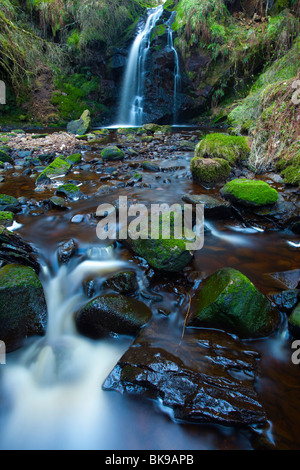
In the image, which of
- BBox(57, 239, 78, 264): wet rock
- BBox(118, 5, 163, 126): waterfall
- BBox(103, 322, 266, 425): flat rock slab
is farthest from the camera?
BBox(118, 5, 163, 126): waterfall

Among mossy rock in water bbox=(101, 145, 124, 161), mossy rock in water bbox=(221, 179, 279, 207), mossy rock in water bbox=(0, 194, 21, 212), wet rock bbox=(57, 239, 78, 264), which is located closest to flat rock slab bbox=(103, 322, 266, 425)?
wet rock bbox=(57, 239, 78, 264)

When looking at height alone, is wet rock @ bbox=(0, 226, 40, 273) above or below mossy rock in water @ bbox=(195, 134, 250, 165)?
below

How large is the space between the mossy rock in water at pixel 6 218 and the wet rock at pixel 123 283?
2175mm

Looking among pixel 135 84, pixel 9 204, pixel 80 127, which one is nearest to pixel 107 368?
pixel 9 204

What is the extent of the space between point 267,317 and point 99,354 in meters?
1.50

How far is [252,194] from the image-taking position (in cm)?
378

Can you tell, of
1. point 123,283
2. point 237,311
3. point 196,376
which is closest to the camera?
point 196,376

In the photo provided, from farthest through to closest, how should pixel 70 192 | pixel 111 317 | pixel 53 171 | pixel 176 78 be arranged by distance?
1. pixel 176 78
2. pixel 53 171
3. pixel 70 192
4. pixel 111 317

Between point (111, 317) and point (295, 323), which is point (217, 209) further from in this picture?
point (111, 317)

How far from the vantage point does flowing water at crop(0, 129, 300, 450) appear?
5.28 feet

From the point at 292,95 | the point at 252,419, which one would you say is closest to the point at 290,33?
the point at 292,95

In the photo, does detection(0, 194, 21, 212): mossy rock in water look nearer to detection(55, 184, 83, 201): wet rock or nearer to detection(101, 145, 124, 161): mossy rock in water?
detection(55, 184, 83, 201): wet rock

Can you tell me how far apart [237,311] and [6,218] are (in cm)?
362

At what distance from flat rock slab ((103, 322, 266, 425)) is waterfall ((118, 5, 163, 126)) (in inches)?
608
